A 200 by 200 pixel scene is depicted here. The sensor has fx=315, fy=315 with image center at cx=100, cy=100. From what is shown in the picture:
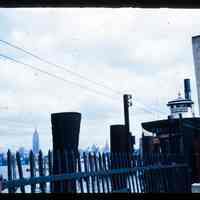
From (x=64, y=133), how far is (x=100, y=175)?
1.60m

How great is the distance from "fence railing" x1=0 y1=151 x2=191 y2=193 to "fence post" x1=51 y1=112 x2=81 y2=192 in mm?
41

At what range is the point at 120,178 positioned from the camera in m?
6.82

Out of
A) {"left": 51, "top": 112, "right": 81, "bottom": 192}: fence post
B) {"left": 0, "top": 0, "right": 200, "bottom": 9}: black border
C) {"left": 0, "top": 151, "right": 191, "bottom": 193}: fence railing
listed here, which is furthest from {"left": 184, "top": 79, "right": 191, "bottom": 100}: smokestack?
{"left": 0, "top": 0, "right": 200, "bottom": 9}: black border

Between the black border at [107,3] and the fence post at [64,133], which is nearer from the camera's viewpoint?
the black border at [107,3]

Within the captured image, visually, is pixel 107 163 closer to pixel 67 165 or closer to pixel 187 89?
pixel 67 165

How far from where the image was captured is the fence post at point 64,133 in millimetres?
4629

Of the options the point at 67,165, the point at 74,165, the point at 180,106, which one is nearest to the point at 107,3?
the point at 67,165

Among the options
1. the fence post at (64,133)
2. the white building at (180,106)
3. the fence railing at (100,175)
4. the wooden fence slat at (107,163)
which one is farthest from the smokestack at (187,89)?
the fence post at (64,133)

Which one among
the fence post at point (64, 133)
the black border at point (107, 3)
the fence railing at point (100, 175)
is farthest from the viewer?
the fence post at point (64, 133)

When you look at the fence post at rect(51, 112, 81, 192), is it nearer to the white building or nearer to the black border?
the black border

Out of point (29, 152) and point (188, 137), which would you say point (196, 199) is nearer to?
point (29, 152)

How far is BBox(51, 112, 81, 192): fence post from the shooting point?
4.63m

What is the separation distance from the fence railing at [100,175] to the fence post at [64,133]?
0.04 meters

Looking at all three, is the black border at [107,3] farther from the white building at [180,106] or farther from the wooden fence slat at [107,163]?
the white building at [180,106]
